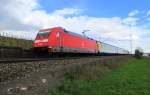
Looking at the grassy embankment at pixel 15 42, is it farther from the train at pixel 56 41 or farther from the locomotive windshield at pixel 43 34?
the train at pixel 56 41

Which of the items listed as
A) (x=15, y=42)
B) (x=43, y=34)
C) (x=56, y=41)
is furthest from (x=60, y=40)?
(x=15, y=42)

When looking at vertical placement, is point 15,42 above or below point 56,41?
above

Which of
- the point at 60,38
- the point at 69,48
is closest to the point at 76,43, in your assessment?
the point at 69,48

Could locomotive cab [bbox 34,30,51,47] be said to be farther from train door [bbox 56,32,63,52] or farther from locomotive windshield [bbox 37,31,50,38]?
train door [bbox 56,32,63,52]

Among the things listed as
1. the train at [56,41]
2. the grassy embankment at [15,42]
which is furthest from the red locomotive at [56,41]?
the grassy embankment at [15,42]

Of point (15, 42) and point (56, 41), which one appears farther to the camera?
point (15, 42)

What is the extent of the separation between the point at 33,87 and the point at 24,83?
1.19 feet

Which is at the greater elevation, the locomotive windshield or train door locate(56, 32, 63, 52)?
the locomotive windshield

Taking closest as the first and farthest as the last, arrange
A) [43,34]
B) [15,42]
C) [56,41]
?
1. [56,41]
2. [43,34]
3. [15,42]

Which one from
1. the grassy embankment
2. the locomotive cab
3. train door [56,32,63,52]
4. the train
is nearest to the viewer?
the train

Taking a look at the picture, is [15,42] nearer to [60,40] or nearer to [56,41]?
[60,40]

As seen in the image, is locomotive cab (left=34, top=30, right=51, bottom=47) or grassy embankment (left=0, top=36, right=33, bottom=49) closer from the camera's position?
locomotive cab (left=34, top=30, right=51, bottom=47)

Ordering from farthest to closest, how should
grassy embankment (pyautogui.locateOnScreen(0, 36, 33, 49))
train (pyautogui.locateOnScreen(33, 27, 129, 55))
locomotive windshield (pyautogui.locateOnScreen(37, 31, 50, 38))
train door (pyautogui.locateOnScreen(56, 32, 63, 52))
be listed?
grassy embankment (pyautogui.locateOnScreen(0, 36, 33, 49)) < train door (pyautogui.locateOnScreen(56, 32, 63, 52)) < locomotive windshield (pyautogui.locateOnScreen(37, 31, 50, 38)) < train (pyautogui.locateOnScreen(33, 27, 129, 55))

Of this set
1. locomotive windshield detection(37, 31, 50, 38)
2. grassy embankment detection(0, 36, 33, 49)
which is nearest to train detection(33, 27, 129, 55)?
locomotive windshield detection(37, 31, 50, 38)
